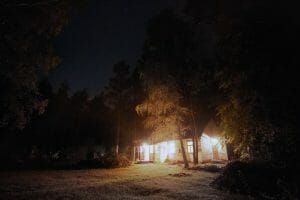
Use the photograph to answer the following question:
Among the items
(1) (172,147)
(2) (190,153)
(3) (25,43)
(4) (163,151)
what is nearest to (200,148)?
(2) (190,153)

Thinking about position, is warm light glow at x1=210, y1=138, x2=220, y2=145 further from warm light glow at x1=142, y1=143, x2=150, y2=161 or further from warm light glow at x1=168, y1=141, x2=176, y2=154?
warm light glow at x1=142, y1=143, x2=150, y2=161

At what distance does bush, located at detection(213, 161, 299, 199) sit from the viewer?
8.11 metres

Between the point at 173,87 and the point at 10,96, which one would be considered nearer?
the point at 10,96

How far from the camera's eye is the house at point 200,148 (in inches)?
1116

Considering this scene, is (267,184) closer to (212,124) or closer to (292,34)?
(292,34)

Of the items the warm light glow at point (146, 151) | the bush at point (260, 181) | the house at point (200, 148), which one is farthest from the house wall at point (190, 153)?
the bush at point (260, 181)

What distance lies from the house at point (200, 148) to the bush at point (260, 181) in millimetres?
15934

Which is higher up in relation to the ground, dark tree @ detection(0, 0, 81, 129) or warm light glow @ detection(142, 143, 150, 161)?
dark tree @ detection(0, 0, 81, 129)

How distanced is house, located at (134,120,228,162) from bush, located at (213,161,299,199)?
15.9m

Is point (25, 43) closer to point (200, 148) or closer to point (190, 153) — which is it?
point (200, 148)

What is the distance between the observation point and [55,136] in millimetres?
33844

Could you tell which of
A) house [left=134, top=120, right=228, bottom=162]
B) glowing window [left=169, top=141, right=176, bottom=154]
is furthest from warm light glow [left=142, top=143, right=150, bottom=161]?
glowing window [left=169, top=141, right=176, bottom=154]

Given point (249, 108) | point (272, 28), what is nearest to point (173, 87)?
point (249, 108)

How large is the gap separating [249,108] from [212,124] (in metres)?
20.8
